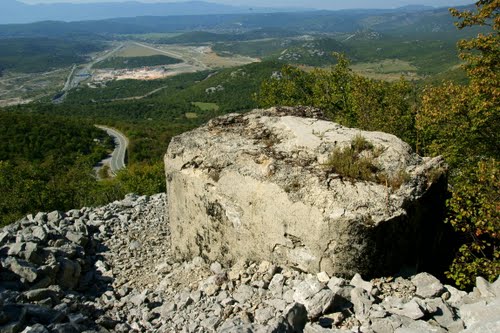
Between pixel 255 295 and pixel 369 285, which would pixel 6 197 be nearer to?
pixel 255 295

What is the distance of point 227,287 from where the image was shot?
1060cm

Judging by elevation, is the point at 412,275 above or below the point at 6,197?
above

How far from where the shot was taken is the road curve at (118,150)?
223ft

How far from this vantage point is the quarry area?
8.60 meters

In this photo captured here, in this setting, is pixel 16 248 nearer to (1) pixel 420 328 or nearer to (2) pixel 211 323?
(2) pixel 211 323

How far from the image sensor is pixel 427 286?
30.4 ft

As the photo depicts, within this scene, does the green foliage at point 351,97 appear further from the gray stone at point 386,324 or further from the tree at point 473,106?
the gray stone at point 386,324

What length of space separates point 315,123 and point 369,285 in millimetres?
5942

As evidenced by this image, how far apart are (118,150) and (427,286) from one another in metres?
74.5

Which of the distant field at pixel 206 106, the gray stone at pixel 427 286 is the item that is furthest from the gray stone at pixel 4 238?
the distant field at pixel 206 106

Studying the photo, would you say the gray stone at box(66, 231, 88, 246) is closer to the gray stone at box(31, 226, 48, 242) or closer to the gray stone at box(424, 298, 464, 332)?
the gray stone at box(31, 226, 48, 242)

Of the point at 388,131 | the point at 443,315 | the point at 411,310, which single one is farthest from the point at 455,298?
the point at 388,131

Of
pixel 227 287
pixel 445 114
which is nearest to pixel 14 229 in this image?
pixel 227 287

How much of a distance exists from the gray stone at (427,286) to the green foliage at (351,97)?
14.8 metres
